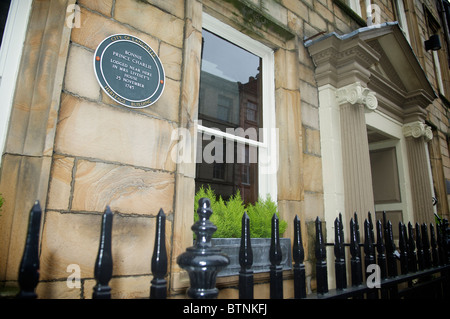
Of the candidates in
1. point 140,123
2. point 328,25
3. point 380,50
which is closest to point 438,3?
point 380,50

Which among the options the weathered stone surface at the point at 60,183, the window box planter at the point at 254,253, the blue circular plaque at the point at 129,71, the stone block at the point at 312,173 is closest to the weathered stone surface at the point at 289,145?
the stone block at the point at 312,173

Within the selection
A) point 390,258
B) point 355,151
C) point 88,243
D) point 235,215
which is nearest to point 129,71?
point 88,243

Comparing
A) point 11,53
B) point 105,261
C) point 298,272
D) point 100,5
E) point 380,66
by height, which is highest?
point 380,66

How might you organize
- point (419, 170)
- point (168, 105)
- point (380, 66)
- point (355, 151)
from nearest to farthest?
point (168, 105) < point (355, 151) < point (380, 66) < point (419, 170)

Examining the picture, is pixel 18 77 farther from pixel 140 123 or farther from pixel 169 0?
pixel 169 0

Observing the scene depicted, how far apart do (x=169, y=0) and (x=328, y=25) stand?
2.81m

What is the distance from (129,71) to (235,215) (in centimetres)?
149

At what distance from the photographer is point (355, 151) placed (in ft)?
12.0

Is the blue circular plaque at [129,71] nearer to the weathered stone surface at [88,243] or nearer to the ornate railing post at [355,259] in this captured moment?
the weathered stone surface at [88,243]

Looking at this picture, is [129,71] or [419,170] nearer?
[129,71]

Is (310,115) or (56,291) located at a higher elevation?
(310,115)

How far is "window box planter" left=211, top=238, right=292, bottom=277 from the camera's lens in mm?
2348

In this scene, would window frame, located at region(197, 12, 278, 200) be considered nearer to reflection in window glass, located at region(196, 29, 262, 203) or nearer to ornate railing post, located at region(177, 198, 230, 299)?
reflection in window glass, located at region(196, 29, 262, 203)

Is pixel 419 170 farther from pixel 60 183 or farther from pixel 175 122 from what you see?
pixel 60 183
